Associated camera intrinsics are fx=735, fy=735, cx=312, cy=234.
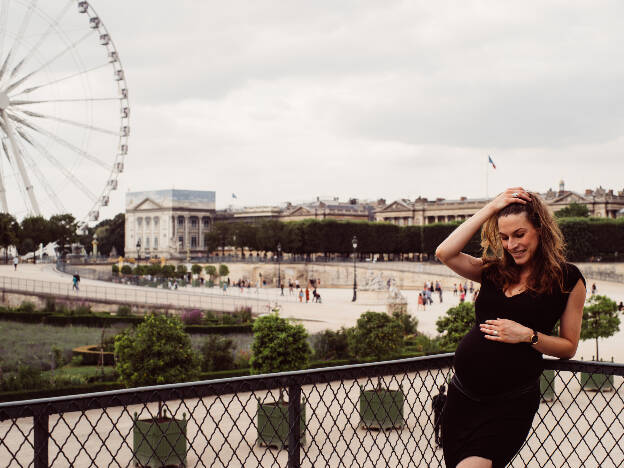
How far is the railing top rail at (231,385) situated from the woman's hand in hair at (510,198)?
86cm

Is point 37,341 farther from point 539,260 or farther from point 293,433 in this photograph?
point 539,260

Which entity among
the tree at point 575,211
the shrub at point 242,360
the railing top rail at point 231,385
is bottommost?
the shrub at point 242,360

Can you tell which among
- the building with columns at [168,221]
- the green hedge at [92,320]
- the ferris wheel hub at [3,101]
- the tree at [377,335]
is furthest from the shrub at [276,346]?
the building with columns at [168,221]

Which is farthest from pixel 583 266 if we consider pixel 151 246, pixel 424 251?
pixel 151 246

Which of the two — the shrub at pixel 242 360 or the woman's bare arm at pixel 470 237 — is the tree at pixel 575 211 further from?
the woman's bare arm at pixel 470 237

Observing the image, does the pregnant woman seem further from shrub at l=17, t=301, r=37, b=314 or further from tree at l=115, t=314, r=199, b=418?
shrub at l=17, t=301, r=37, b=314

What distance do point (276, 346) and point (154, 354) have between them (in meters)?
2.40

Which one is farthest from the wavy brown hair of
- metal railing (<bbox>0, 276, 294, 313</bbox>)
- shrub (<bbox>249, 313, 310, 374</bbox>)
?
metal railing (<bbox>0, 276, 294, 313</bbox>)

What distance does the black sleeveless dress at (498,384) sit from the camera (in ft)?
10.5

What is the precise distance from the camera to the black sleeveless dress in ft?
10.5

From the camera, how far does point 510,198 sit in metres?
3.40

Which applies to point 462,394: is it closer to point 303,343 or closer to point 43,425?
point 43,425

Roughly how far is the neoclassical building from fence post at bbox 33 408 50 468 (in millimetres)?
100166

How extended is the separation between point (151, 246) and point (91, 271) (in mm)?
66107
